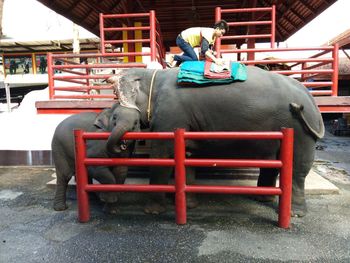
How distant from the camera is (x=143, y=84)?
12.5 ft

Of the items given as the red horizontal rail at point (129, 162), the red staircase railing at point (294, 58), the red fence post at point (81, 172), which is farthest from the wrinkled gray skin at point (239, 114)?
the red staircase railing at point (294, 58)

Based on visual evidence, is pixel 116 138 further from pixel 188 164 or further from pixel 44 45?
pixel 44 45

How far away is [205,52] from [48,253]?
279 centimetres

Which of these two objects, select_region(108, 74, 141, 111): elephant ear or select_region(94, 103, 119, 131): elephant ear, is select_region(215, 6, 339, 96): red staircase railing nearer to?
select_region(108, 74, 141, 111): elephant ear

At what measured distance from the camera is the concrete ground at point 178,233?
2.64 meters

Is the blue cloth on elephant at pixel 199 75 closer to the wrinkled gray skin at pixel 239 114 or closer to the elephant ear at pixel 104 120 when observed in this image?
the wrinkled gray skin at pixel 239 114

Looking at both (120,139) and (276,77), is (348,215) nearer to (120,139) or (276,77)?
(276,77)

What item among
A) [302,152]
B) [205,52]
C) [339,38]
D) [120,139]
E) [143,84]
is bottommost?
[302,152]

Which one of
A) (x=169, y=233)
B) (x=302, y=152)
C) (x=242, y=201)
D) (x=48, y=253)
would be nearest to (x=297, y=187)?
(x=302, y=152)

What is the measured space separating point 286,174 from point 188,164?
934mm

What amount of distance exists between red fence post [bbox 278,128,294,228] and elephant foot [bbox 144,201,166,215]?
1279 mm

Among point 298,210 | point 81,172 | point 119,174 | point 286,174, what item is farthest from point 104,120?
point 298,210

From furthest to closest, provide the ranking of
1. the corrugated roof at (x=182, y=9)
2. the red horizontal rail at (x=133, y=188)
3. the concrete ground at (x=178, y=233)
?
the corrugated roof at (x=182, y=9)
the red horizontal rail at (x=133, y=188)
the concrete ground at (x=178, y=233)

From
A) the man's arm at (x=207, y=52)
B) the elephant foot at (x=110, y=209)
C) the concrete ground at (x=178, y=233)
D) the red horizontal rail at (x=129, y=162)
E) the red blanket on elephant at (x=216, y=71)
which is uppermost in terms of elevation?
the man's arm at (x=207, y=52)
